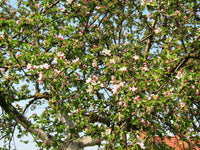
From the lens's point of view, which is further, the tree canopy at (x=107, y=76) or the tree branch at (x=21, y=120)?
Result: the tree branch at (x=21, y=120)

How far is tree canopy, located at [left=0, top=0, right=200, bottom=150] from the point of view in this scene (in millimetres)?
4203

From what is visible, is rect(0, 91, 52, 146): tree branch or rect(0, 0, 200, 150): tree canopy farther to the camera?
rect(0, 91, 52, 146): tree branch

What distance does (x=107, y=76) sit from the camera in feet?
17.1

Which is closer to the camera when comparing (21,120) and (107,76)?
(107,76)

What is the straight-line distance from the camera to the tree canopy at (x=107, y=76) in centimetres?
420

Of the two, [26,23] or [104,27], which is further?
[104,27]

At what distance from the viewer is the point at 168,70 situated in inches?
165

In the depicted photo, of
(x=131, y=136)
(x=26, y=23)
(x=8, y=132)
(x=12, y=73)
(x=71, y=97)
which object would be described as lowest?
(x=131, y=136)

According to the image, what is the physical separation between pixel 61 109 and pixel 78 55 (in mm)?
1440

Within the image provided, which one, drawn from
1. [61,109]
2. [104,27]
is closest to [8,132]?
[61,109]

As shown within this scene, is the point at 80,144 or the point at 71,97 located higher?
the point at 71,97

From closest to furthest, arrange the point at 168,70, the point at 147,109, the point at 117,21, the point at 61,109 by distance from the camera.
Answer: the point at 147,109 → the point at 168,70 → the point at 61,109 → the point at 117,21

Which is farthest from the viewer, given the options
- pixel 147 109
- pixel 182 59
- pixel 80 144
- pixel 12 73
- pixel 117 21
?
pixel 117 21

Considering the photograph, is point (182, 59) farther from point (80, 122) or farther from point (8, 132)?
point (8, 132)
